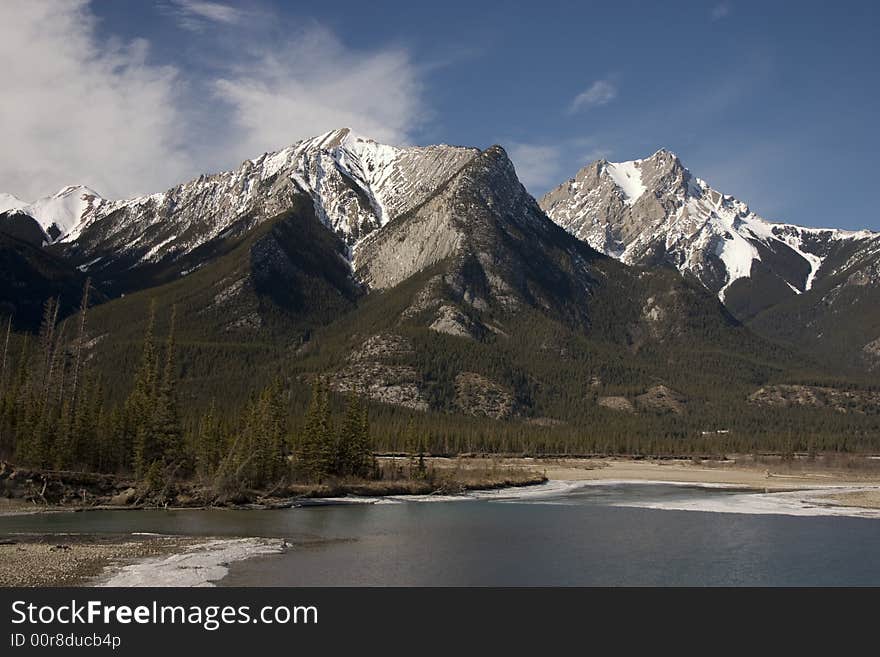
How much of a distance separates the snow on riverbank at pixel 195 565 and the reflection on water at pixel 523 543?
4.68 feet

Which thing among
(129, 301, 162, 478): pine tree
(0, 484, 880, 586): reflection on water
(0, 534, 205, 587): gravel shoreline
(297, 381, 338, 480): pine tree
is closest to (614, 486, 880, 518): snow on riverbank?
(0, 484, 880, 586): reflection on water

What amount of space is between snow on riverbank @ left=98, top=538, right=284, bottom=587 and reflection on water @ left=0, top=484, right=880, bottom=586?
1427 millimetres

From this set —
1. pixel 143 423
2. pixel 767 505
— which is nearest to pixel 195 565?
pixel 143 423

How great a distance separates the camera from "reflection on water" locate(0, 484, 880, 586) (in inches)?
2019

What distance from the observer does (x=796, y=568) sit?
183ft

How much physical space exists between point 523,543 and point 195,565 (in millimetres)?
25821

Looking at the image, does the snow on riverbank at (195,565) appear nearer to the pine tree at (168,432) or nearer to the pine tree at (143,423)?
the pine tree at (143,423)

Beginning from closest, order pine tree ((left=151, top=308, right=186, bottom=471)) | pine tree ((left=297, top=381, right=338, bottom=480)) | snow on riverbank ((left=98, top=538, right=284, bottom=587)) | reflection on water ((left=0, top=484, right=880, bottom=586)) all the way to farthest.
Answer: snow on riverbank ((left=98, top=538, right=284, bottom=587)) → reflection on water ((left=0, top=484, right=880, bottom=586)) → pine tree ((left=151, top=308, right=186, bottom=471)) → pine tree ((left=297, top=381, right=338, bottom=480))

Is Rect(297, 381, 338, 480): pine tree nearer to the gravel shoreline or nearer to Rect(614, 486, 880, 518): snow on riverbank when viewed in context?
Rect(614, 486, 880, 518): snow on riverbank

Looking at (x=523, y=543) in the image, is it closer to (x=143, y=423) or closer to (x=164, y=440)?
(x=164, y=440)

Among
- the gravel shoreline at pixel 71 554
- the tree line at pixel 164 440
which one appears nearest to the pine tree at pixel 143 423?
the tree line at pixel 164 440

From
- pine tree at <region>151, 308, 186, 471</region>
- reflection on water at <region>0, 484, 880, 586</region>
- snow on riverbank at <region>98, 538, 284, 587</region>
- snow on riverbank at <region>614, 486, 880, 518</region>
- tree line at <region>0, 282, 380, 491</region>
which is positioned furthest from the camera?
pine tree at <region>151, 308, 186, 471</region>
